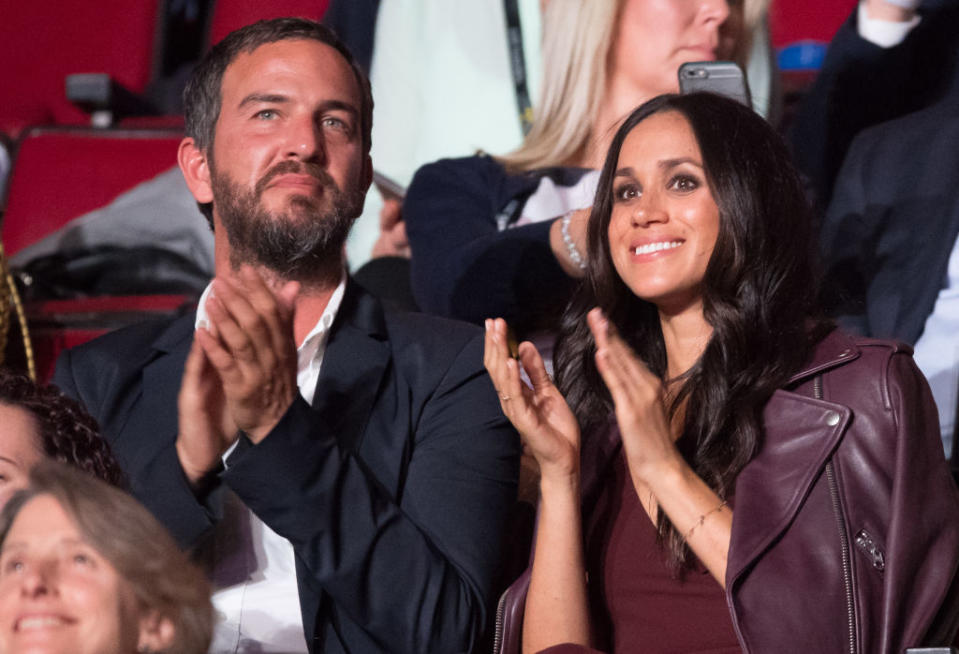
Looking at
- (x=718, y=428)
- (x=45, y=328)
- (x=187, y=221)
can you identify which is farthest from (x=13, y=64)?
(x=718, y=428)

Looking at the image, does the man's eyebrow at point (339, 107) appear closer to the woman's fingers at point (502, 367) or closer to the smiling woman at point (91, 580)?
the woman's fingers at point (502, 367)

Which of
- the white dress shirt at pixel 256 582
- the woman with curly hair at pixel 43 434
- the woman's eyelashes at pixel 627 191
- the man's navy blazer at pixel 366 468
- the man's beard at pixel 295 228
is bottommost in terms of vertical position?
the white dress shirt at pixel 256 582

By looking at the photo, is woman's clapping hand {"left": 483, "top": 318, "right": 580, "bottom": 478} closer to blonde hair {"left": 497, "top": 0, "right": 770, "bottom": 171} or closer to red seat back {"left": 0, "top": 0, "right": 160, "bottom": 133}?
blonde hair {"left": 497, "top": 0, "right": 770, "bottom": 171}

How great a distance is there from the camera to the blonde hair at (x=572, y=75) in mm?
1807

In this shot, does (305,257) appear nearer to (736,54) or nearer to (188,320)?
(188,320)

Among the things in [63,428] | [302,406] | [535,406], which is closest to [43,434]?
[63,428]

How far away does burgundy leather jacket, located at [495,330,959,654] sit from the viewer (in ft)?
3.38

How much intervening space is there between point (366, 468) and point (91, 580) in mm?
448

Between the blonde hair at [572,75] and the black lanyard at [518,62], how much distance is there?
0.12 metres

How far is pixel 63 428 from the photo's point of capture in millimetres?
1055

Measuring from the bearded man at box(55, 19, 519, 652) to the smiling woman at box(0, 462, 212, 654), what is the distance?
18 centimetres

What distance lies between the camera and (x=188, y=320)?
1357mm

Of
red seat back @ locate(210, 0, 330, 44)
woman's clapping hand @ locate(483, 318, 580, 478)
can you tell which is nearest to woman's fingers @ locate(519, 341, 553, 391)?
woman's clapping hand @ locate(483, 318, 580, 478)

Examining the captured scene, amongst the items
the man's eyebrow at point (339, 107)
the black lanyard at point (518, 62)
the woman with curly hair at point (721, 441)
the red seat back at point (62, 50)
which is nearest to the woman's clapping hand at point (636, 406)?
the woman with curly hair at point (721, 441)
